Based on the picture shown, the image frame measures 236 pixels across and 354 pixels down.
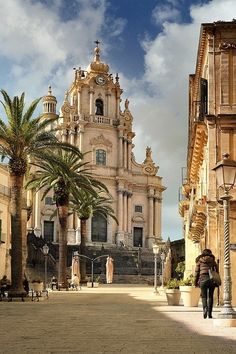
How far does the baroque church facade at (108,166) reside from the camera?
7506 cm

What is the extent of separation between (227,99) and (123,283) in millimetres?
38953

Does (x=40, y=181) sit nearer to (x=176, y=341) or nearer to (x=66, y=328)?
(x=66, y=328)

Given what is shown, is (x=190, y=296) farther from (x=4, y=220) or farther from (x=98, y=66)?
(x=98, y=66)

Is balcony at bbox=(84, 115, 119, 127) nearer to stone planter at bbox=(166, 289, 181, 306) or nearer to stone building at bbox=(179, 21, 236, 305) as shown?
stone building at bbox=(179, 21, 236, 305)

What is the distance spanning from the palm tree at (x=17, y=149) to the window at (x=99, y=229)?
1819 inches

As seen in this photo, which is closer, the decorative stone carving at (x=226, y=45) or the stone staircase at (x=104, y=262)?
the decorative stone carving at (x=226, y=45)

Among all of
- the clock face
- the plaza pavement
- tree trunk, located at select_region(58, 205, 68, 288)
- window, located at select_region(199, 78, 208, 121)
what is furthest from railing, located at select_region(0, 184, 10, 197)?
the clock face

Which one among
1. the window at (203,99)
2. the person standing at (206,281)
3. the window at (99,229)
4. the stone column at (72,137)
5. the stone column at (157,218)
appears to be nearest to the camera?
the person standing at (206,281)

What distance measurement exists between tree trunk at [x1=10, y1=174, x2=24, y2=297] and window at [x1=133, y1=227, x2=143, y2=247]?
49788mm

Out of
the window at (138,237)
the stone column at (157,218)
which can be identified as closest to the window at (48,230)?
the window at (138,237)

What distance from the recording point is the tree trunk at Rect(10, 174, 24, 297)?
29.1 meters

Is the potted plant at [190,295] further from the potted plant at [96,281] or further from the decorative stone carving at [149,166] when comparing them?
the decorative stone carving at [149,166]

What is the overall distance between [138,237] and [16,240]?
50821mm

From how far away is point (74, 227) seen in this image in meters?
74.1
